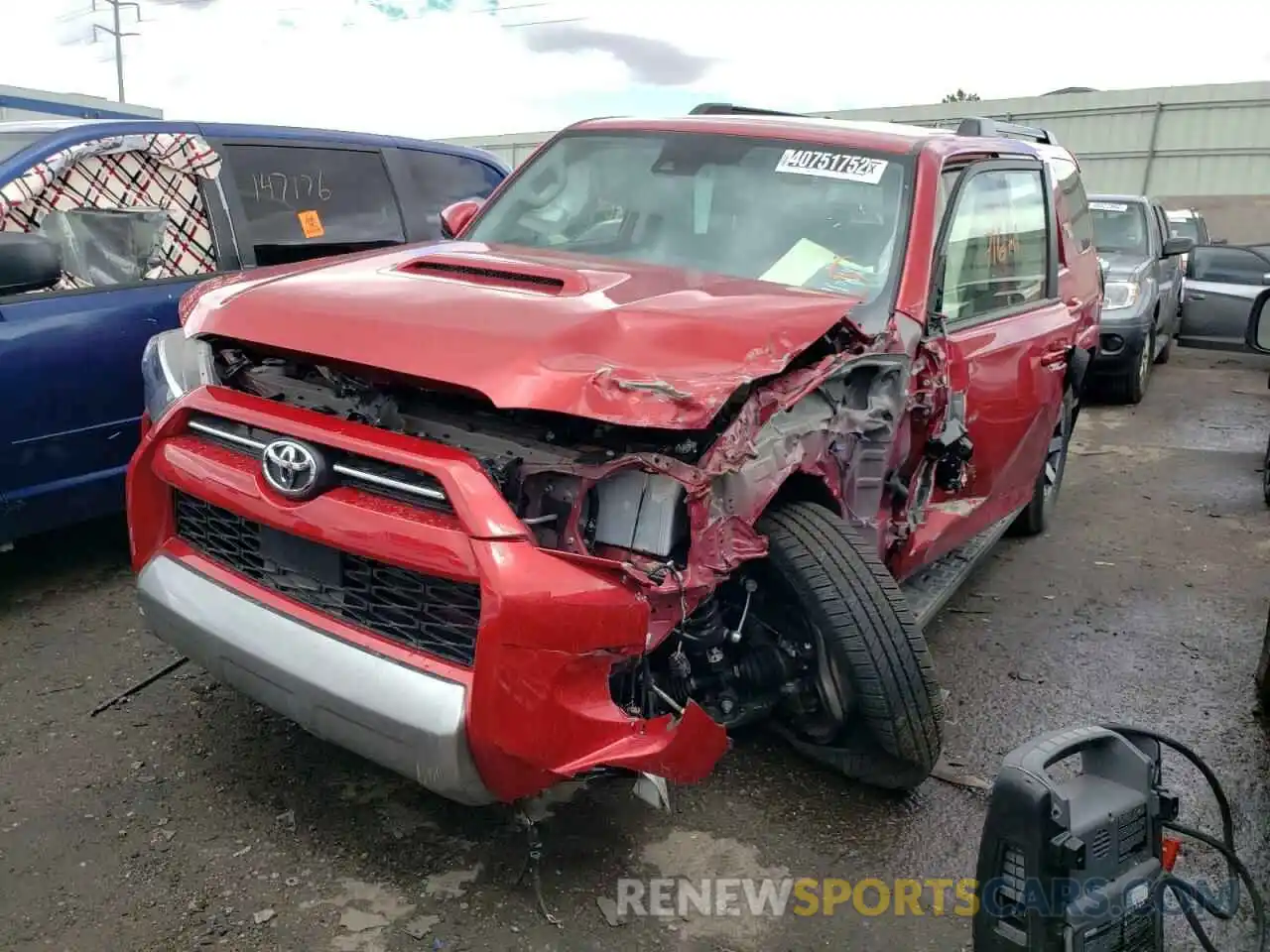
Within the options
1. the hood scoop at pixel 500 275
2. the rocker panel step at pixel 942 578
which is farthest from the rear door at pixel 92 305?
the rocker panel step at pixel 942 578

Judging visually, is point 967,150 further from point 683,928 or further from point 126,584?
point 126,584

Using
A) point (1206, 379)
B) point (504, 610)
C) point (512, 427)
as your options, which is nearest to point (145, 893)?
point (504, 610)

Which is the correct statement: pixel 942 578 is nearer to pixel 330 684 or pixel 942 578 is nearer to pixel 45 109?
pixel 330 684

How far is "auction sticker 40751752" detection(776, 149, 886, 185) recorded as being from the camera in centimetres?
357

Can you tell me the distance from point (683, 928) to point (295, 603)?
1.21 metres

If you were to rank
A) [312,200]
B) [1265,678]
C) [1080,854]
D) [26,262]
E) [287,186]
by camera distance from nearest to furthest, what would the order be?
1. [1080,854]
2. [26,262]
3. [1265,678]
4. [287,186]
5. [312,200]

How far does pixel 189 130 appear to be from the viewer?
4578 mm

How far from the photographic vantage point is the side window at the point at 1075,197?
519 centimetres

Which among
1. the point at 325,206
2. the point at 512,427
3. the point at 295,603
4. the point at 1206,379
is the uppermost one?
the point at 325,206

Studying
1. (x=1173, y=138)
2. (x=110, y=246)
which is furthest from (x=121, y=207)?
(x=1173, y=138)

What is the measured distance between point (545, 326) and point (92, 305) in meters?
2.52

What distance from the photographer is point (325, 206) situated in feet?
16.7

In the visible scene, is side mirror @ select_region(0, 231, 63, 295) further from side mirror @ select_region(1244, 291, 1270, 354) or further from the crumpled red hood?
side mirror @ select_region(1244, 291, 1270, 354)

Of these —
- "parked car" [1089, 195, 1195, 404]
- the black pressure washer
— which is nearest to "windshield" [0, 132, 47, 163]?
the black pressure washer
